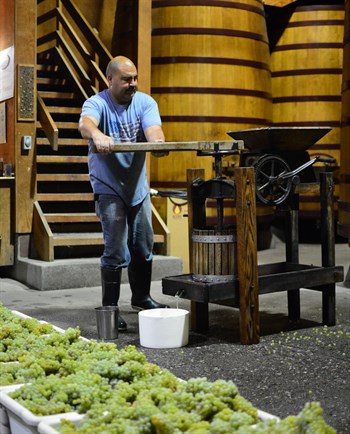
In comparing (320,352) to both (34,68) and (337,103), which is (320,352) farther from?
(337,103)

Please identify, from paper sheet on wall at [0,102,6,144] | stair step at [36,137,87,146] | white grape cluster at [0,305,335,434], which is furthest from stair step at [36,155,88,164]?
white grape cluster at [0,305,335,434]

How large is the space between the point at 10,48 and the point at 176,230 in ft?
7.78

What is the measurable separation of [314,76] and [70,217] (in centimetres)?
396

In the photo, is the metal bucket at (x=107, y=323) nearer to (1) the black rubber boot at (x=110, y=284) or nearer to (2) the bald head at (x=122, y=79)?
(1) the black rubber boot at (x=110, y=284)

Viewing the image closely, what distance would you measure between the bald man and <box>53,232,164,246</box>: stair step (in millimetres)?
1859

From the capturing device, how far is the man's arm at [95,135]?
4480 mm

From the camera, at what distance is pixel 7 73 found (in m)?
7.39

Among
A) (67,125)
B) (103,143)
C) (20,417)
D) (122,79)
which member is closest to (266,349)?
(103,143)

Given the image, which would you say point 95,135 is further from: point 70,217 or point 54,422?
point 70,217

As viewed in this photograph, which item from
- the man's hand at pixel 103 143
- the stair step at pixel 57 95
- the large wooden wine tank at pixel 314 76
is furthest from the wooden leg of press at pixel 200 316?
the large wooden wine tank at pixel 314 76

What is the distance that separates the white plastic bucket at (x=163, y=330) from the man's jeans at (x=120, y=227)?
707 millimetres

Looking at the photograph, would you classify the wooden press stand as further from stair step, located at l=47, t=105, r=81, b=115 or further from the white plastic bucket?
stair step, located at l=47, t=105, r=81, b=115

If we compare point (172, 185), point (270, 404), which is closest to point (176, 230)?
point (172, 185)

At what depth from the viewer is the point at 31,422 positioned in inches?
90.2
